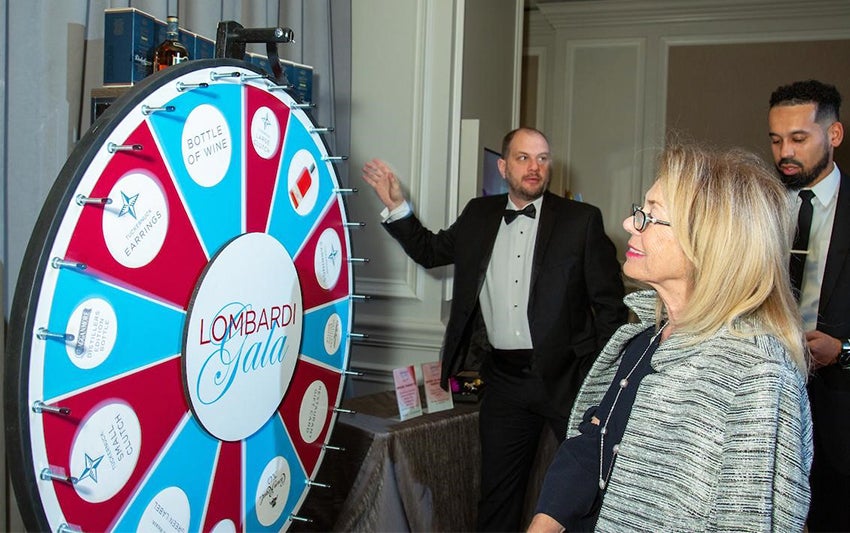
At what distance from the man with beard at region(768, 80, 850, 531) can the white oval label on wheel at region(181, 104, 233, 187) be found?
1680mm

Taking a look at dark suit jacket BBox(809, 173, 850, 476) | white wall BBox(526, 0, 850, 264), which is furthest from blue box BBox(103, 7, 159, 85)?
white wall BBox(526, 0, 850, 264)

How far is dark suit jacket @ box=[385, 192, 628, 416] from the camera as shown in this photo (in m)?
2.75

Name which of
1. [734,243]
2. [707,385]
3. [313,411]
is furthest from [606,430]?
[313,411]

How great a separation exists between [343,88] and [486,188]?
0.83 meters

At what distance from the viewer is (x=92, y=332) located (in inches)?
44.3

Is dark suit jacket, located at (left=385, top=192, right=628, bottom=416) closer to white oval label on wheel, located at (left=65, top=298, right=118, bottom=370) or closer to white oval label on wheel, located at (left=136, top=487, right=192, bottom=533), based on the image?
white oval label on wheel, located at (left=136, top=487, right=192, bottom=533)

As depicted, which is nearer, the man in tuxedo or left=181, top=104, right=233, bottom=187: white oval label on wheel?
left=181, top=104, right=233, bottom=187: white oval label on wheel

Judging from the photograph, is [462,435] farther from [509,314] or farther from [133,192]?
[133,192]

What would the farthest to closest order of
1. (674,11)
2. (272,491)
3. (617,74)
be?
(617,74)
(674,11)
(272,491)

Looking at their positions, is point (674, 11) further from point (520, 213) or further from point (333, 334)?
point (333, 334)

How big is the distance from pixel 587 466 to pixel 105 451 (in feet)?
2.84

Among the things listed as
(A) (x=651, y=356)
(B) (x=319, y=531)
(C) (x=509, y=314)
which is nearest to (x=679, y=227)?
(A) (x=651, y=356)

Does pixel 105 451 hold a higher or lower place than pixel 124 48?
lower

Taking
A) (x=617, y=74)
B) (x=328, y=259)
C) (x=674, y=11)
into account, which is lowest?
(x=328, y=259)
